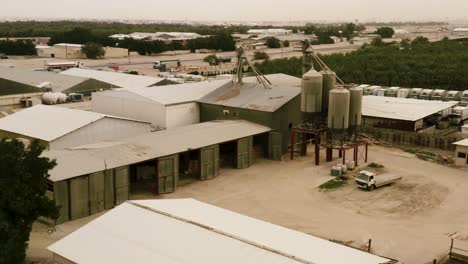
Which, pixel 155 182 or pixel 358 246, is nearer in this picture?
pixel 358 246

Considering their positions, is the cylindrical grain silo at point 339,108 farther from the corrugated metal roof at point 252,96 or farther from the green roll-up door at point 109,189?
the green roll-up door at point 109,189

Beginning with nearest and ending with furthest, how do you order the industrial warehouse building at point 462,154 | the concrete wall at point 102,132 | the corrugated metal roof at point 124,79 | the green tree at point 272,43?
the concrete wall at point 102,132
the industrial warehouse building at point 462,154
the corrugated metal roof at point 124,79
the green tree at point 272,43

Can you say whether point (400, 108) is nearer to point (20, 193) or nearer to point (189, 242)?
point (189, 242)

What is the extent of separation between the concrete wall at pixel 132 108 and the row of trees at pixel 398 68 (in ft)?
100.0

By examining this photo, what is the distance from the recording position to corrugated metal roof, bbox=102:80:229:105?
36.3m

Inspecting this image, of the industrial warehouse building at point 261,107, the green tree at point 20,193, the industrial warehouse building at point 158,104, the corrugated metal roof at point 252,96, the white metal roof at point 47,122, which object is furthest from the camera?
the industrial warehouse building at point 158,104

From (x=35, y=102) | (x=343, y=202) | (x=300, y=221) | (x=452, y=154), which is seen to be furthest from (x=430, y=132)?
(x=35, y=102)

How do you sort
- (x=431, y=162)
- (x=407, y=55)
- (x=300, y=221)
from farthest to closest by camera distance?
1. (x=407, y=55)
2. (x=431, y=162)
3. (x=300, y=221)

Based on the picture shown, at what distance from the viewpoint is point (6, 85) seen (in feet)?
172

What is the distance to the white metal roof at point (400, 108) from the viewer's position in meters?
39.7

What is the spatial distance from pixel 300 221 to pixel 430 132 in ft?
67.1

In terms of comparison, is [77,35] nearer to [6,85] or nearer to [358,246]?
[6,85]

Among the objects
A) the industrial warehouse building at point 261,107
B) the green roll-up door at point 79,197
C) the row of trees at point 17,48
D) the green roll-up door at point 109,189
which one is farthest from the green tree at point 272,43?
the green roll-up door at point 79,197

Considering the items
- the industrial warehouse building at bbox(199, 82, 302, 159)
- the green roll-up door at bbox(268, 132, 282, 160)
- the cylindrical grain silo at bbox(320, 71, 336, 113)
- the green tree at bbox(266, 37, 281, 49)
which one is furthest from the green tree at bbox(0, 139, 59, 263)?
the green tree at bbox(266, 37, 281, 49)
